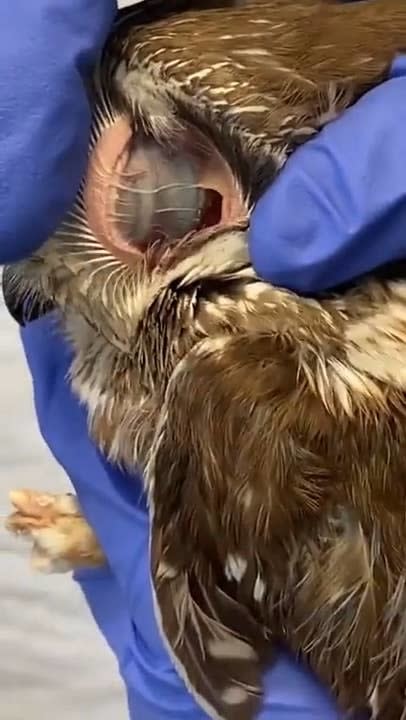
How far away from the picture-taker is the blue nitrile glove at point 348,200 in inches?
30.1

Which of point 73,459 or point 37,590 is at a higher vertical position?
point 73,459

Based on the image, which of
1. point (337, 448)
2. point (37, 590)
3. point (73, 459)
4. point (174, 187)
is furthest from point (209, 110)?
point (37, 590)

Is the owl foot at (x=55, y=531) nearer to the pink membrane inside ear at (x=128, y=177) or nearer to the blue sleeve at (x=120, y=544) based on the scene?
the blue sleeve at (x=120, y=544)

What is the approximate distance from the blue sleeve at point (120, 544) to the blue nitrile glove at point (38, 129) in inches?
6.1

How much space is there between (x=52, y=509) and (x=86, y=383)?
0.67ft

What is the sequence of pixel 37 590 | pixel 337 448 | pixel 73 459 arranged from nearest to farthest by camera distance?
pixel 337 448 < pixel 73 459 < pixel 37 590

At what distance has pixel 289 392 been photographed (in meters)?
0.73

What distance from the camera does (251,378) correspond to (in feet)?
2.38

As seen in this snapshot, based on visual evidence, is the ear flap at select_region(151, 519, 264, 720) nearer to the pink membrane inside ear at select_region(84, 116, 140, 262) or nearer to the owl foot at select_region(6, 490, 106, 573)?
the pink membrane inside ear at select_region(84, 116, 140, 262)

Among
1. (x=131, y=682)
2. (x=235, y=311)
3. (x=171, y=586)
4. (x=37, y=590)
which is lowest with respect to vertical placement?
(x=37, y=590)

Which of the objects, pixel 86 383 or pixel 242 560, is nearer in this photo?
pixel 242 560

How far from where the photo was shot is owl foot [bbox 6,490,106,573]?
40.3 inches

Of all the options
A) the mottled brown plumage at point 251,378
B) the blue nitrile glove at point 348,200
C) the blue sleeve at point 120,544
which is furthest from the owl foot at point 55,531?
the blue nitrile glove at point 348,200

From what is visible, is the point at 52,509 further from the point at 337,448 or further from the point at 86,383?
the point at 337,448
